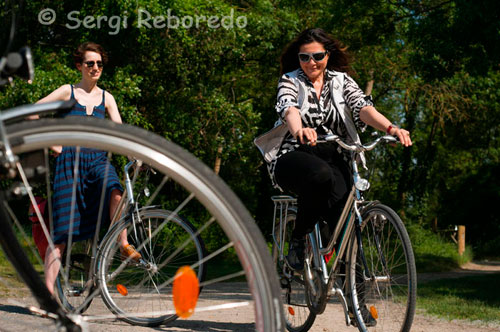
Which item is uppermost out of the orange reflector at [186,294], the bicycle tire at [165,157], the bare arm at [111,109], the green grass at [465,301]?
the bare arm at [111,109]

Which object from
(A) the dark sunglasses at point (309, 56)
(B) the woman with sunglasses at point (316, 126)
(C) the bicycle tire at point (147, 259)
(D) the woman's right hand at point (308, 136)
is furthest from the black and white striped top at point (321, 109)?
(C) the bicycle tire at point (147, 259)

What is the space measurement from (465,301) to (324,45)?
428cm

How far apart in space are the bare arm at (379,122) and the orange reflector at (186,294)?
2153 millimetres

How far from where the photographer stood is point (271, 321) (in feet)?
5.65

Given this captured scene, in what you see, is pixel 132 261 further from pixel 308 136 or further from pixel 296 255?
pixel 308 136

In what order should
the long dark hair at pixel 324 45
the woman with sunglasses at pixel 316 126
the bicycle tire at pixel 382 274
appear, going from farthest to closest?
the long dark hair at pixel 324 45 → the woman with sunglasses at pixel 316 126 → the bicycle tire at pixel 382 274

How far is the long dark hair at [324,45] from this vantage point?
450cm

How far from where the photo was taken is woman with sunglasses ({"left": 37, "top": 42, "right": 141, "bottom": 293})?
4.29 m

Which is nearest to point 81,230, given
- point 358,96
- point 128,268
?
point 128,268

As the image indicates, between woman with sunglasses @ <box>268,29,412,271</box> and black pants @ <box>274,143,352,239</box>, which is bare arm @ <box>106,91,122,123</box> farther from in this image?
black pants @ <box>274,143,352,239</box>

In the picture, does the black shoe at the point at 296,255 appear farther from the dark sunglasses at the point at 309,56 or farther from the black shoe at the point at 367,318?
the dark sunglasses at the point at 309,56

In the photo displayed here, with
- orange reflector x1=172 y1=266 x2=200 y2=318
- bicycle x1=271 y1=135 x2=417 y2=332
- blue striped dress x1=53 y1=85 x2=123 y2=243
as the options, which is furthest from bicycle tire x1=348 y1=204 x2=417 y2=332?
orange reflector x1=172 y1=266 x2=200 y2=318

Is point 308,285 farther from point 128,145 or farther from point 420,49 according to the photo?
point 420,49

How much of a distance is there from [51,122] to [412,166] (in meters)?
31.6
